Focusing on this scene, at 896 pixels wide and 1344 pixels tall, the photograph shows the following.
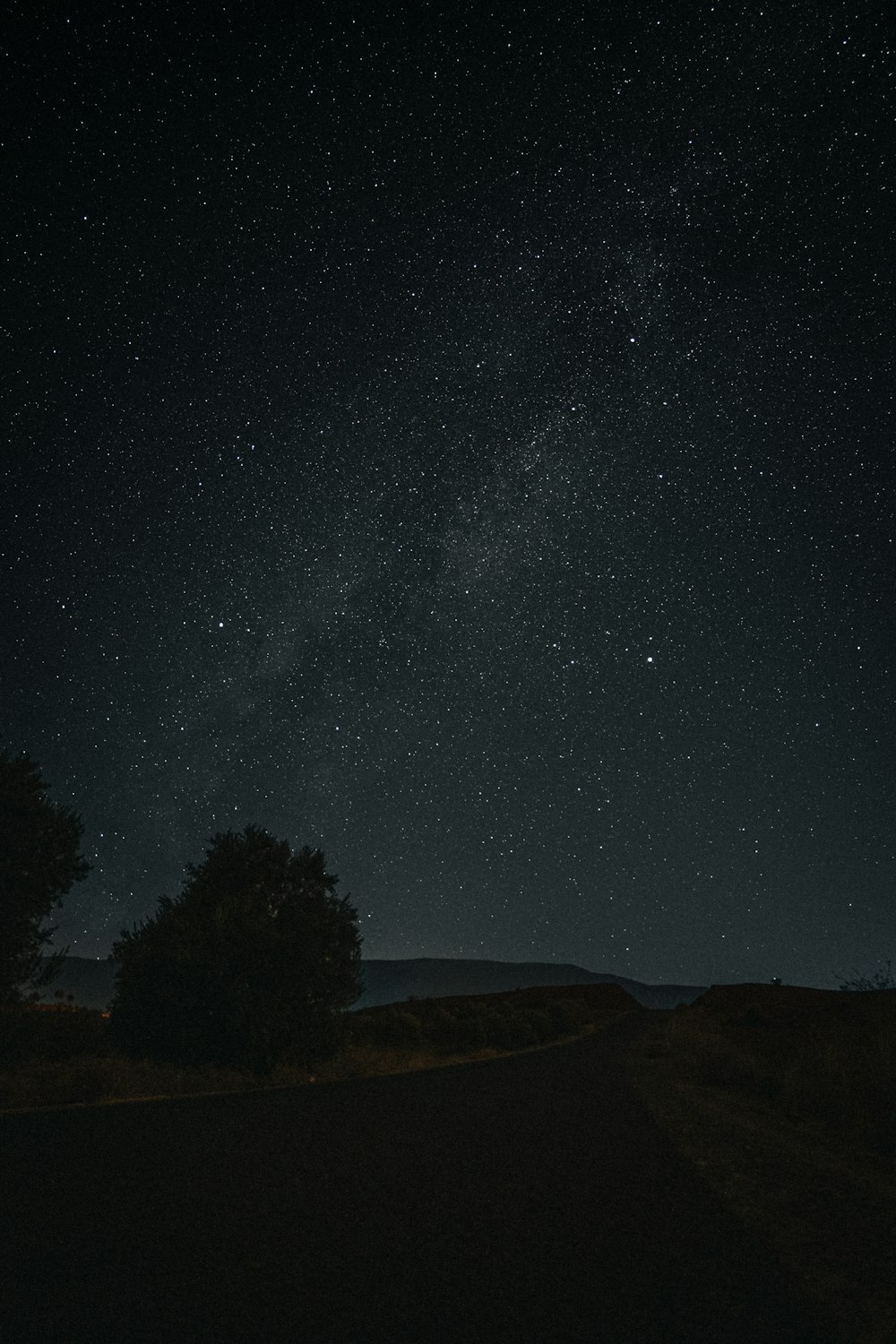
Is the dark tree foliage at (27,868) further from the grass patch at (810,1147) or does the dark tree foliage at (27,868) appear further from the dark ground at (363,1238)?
the grass patch at (810,1147)

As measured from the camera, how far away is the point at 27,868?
→ 18625 millimetres

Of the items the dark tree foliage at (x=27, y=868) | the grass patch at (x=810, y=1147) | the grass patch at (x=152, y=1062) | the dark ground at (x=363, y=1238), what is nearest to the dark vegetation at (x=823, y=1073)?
the grass patch at (x=810, y=1147)

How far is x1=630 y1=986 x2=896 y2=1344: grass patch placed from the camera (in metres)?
4.80

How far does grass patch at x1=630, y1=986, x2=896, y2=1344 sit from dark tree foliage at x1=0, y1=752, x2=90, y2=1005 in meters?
13.5

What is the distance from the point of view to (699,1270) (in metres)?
4.84

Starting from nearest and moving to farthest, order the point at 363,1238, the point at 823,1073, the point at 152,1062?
1. the point at 363,1238
2. the point at 152,1062
3. the point at 823,1073

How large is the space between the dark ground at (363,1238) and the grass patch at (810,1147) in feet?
1.00

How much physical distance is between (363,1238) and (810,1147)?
6.79 m

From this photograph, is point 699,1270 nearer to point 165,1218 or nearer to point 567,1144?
point 165,1218

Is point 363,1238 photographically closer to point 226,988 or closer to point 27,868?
point 226,988

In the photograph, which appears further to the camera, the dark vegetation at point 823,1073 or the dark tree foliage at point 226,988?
the dark tree foliage at point 226,988

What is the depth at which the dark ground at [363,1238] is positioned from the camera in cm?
395

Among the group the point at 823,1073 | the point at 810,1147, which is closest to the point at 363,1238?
the point at 810,1147

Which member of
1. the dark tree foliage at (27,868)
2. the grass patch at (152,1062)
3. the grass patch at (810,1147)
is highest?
A: the dark tree foliage at (27,868)
